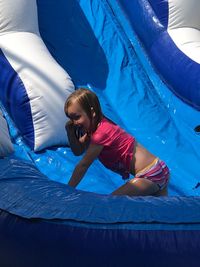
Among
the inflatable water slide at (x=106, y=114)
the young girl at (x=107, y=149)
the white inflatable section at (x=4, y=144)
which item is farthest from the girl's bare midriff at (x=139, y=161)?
the white inflatable section at (x=4, y=144)

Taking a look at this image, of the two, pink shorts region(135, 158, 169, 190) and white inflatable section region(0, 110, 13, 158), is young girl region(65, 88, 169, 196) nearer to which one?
pink shorts region(135, 158, 169, 190)

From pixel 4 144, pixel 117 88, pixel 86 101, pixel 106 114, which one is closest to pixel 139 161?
pixel 86 101

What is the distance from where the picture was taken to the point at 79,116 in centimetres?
257

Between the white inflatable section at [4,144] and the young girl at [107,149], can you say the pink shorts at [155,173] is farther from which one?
the white inflatable section at [4,144]

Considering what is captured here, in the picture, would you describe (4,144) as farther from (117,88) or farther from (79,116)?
(117,88)

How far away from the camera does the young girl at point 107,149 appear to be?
2.55 metres

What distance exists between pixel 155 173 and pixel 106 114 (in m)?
1.13

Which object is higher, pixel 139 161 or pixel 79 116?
pixel 79 116

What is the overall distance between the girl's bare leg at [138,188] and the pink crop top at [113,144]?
11cm

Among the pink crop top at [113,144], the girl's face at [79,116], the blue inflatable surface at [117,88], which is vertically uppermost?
the girl's face at [79,116]

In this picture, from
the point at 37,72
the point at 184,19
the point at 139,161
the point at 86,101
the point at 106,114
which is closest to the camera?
the point at 86,101

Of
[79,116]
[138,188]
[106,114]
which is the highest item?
[79,116]

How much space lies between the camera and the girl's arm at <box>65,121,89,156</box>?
266cm

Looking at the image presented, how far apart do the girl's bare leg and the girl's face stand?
1.01 feet
